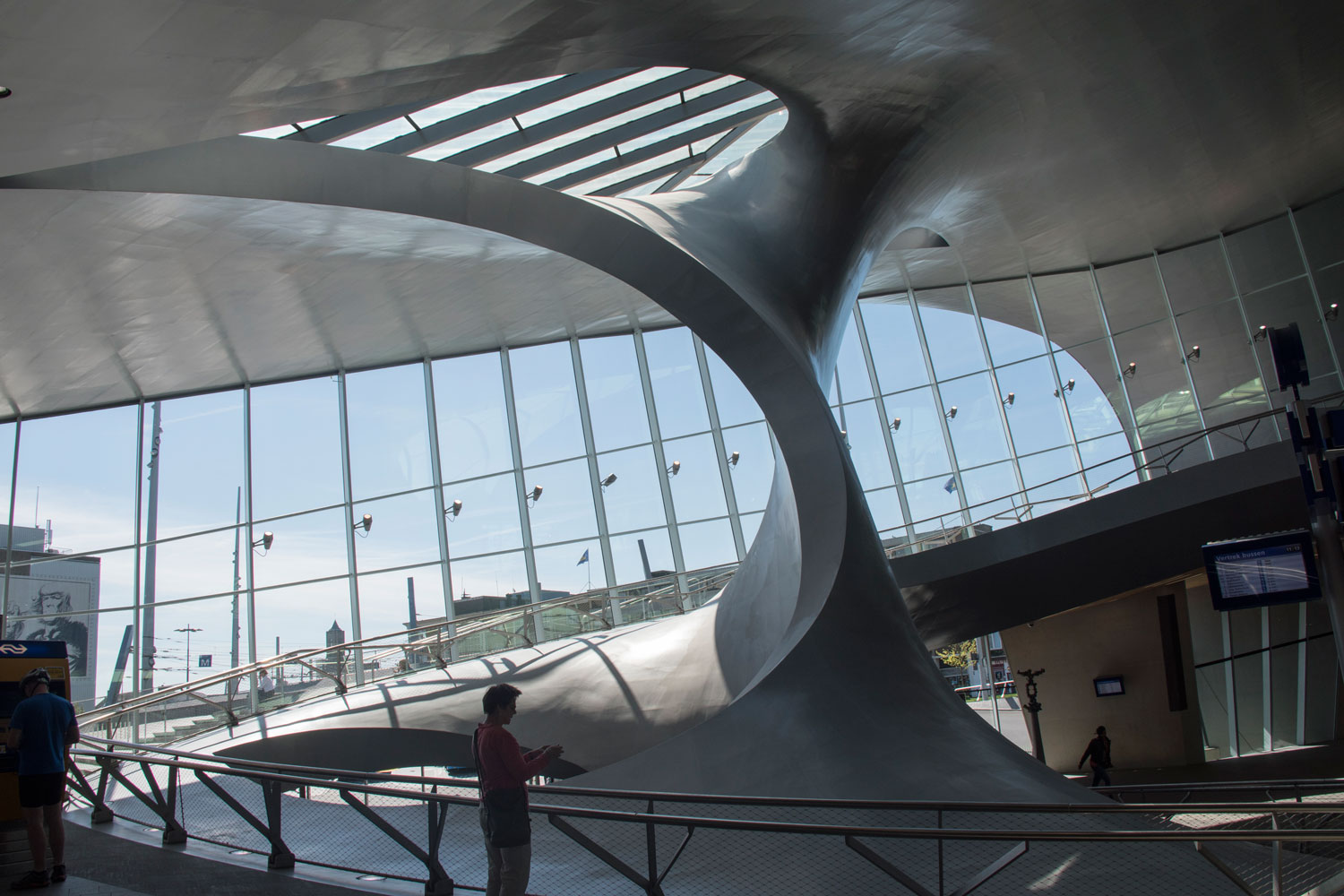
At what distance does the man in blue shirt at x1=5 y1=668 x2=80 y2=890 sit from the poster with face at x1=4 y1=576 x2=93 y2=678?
18.7 m

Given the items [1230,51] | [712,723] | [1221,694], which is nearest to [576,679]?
[712,723]

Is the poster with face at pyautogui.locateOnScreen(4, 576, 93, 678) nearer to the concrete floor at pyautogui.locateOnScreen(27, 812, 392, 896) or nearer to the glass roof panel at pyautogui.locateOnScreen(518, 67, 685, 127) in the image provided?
the glass roof panel at pyautogui.locateOnScreen(518, 67, 685, 127)

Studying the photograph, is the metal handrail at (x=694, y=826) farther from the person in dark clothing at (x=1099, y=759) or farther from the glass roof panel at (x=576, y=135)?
the person in dark clothing at (x=1099, y=759)

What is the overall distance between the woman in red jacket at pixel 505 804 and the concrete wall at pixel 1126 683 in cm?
1822

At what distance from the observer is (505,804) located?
189 inches

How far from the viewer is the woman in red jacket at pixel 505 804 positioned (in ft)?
15.6

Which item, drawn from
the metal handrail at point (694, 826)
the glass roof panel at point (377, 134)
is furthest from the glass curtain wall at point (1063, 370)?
the metal handrail at point (694, 826)

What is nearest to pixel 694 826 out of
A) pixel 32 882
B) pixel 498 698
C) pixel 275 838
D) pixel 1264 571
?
pixel 498 698

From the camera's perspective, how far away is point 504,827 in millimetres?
4770

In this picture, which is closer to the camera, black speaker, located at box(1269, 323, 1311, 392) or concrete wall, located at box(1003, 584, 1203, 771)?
black speaker, located at box(1269, 323, 1311, 392)

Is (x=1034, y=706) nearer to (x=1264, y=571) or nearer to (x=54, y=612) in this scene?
(x=1264, y=571)

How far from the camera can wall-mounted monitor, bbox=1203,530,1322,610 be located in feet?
24.8

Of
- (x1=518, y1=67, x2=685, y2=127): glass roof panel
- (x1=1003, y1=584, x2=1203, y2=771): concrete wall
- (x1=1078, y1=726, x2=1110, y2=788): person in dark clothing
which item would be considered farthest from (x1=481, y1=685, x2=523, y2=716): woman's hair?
(x1=1003, y1=584, x2=1203, y2=771): concrete wall

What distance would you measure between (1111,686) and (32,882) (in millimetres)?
19469
